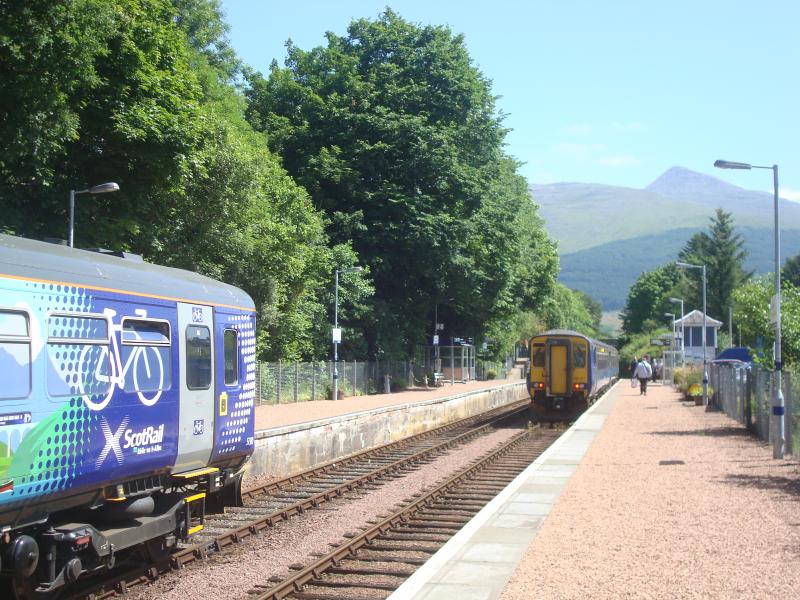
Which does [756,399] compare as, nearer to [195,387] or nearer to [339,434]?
[339,434]

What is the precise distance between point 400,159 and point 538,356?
13.4 metres

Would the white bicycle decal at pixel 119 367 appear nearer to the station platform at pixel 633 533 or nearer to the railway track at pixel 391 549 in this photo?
the railway track at pixel 391 549

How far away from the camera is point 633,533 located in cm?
1071

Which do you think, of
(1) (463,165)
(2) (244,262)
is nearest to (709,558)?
(2) (244,262)

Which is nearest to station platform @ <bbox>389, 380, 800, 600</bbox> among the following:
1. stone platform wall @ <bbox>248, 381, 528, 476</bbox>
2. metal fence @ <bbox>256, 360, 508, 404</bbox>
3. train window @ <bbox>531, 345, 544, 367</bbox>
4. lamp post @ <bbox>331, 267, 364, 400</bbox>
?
stone platform wall @ <bbox>248, 381, 528, 476</bbox>

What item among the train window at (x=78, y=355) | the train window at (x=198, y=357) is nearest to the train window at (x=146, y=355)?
the train window at (x=78, y=355)

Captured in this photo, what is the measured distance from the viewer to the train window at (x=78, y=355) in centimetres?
746

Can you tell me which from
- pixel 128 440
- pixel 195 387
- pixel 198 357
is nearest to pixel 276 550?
pixel 195 387

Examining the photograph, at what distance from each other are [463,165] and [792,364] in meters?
24.7

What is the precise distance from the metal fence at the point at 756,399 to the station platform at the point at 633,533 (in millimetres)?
959

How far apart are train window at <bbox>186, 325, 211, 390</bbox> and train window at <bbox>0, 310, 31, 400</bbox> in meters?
2.88

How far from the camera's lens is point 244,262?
30.7 metres

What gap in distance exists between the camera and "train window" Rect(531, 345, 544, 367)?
33.9m

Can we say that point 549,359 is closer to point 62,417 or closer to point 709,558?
point 709,558
